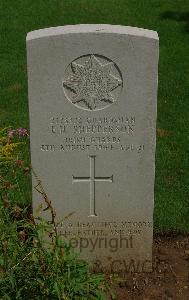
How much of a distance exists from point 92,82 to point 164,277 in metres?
1.66

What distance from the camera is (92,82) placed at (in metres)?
4.41

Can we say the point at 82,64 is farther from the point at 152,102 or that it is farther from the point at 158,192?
the point at 158,192

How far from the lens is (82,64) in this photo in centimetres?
432

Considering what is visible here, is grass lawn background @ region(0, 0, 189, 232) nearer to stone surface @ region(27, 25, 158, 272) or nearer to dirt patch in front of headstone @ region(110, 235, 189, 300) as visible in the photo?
dirt patch in front of headstone @ region(110, 235, 189, 300)

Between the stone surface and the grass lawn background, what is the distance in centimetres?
66

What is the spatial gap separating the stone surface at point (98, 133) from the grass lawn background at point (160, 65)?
656mm

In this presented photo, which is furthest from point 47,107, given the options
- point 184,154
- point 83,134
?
point 184,154

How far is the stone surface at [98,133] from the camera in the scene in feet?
14.0

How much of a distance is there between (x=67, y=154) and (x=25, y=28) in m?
6.55

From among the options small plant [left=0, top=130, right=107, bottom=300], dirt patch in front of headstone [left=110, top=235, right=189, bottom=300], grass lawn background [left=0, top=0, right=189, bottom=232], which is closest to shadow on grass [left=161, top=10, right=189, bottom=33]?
grass lawn background [left=0, top=0, right=189, bottom=232]

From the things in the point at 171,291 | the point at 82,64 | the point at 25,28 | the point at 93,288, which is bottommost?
the point at 171,291

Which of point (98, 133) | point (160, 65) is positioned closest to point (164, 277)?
point (98, 133)

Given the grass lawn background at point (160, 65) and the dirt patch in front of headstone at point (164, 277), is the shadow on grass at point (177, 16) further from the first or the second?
the dirt patch in front of headstone at point (164, 277)

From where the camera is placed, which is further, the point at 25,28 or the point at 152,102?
the point at 25,28
